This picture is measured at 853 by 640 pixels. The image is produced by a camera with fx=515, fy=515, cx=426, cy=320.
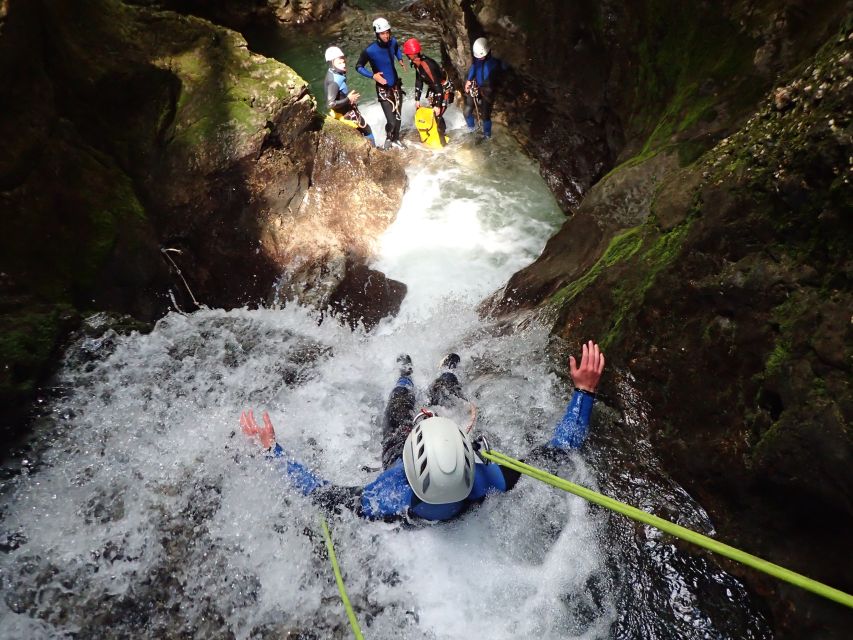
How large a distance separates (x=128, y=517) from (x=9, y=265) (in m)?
2.45

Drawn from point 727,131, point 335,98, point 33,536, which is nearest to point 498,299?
point 727,131

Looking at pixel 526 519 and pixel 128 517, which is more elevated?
pixel 526 519

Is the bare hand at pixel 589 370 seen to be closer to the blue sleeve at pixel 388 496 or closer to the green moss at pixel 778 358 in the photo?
the green moss at pixel 778 358

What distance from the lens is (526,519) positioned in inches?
144

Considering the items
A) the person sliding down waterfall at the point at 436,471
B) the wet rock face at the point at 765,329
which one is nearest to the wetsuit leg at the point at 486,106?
the wet rock face at the point at 765,329

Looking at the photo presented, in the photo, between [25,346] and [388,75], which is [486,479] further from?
[388,75]

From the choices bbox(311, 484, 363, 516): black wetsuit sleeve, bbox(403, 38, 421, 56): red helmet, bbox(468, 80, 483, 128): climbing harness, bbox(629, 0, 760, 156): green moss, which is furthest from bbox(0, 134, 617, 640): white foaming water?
bbox(403, 38, 421, 56): red helmet

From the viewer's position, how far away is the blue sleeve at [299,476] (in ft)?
12.2

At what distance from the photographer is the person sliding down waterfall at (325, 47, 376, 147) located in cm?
906

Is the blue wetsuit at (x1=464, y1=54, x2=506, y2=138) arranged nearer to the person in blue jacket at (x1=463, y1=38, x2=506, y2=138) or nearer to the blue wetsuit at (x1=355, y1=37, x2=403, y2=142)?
the person in blue jacket at (x1=463, y1=38, x2=506, y2=138)

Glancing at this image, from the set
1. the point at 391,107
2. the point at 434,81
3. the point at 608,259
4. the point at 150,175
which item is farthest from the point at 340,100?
the point at 608,259

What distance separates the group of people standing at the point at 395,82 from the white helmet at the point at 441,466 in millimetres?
6954

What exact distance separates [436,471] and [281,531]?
142cm

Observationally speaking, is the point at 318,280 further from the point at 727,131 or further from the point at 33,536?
the point at 727,131
